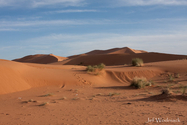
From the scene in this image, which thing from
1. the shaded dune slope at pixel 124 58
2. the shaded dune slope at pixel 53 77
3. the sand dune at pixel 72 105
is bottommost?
the sand dune at pixel 72 105

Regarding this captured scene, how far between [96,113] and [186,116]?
9.36ft

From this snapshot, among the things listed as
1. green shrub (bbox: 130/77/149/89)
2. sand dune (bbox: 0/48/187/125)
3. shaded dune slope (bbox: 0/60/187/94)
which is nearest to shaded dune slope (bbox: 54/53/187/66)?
shaded dune slope (bbox: 0/60/187/94)

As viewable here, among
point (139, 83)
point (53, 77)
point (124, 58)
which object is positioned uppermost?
point (124, 58)

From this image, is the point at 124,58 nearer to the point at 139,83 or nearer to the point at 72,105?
the point at 139,83

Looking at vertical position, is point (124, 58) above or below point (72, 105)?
above

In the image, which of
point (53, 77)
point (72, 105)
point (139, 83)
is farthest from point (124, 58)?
point (72, 105)

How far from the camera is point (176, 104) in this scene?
715cm

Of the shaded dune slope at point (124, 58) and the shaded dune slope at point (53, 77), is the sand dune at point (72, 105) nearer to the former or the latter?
the shaded dune slope at point (53, 77)

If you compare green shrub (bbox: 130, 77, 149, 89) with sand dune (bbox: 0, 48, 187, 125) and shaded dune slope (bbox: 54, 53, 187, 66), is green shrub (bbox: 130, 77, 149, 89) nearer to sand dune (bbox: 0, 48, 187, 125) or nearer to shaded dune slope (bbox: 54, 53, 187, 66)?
sand dune (bbox: 0, 48, 187, 125)

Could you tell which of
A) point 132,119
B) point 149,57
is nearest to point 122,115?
point 132,119

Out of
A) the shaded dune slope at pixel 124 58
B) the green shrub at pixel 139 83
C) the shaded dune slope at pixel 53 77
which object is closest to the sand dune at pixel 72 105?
the shaded dune slope at pixel 53 77

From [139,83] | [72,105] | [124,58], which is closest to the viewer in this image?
[72,105]

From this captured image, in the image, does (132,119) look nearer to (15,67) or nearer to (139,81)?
(139,81)

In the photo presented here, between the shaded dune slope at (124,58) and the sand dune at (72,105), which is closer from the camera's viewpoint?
the sand dune at (72,105)
